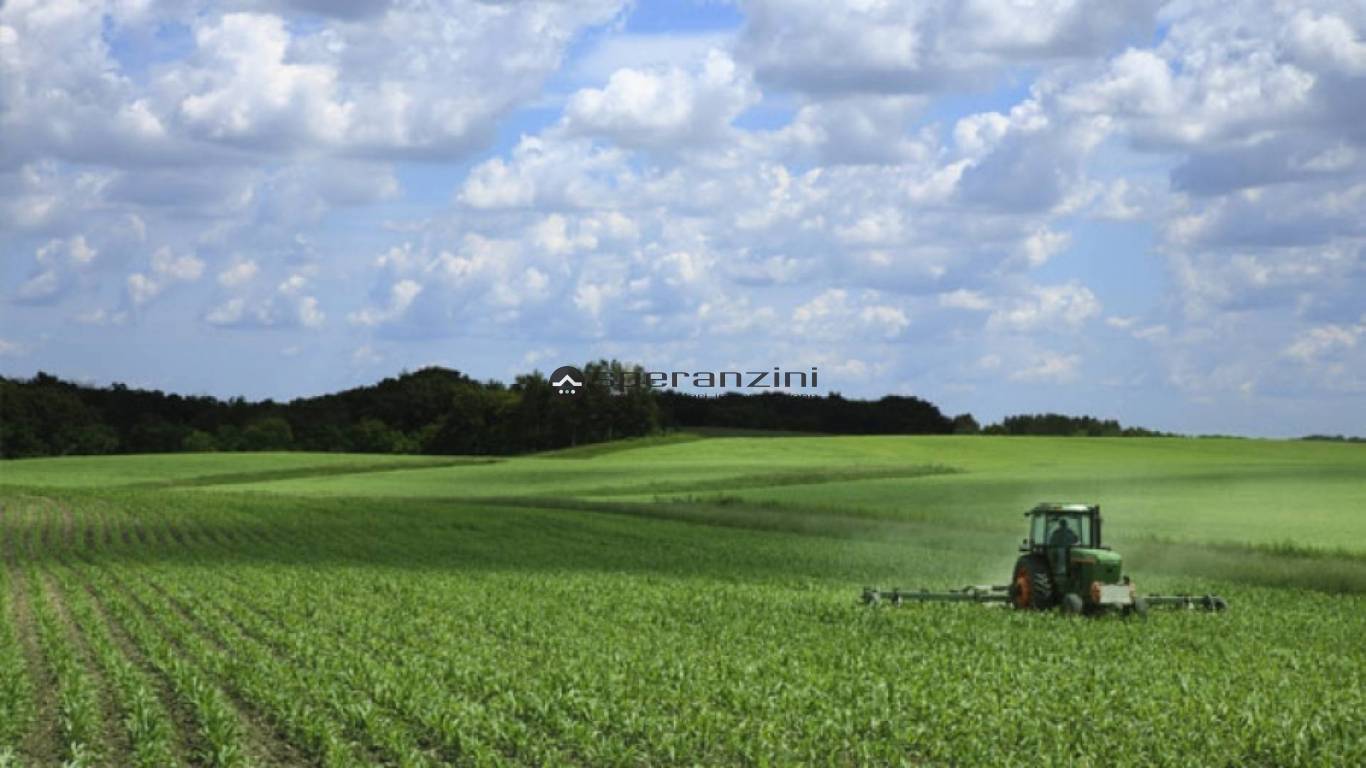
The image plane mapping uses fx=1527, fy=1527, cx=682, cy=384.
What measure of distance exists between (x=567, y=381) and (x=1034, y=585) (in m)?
117

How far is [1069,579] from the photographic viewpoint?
28578 millimetres

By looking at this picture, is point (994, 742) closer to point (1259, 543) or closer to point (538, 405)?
point (1259, 543)

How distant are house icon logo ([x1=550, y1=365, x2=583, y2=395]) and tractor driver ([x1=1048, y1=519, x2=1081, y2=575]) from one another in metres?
115

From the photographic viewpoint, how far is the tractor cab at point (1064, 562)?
91.4 ft

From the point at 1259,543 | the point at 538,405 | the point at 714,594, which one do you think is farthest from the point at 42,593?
the point at 538,405

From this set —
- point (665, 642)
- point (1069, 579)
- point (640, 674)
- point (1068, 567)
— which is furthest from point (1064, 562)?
point (640, 674)

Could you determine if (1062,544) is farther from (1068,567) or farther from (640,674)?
(640,674)

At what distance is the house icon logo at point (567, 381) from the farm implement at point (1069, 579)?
113454 millimetres

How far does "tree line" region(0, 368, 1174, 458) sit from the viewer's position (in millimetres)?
137375

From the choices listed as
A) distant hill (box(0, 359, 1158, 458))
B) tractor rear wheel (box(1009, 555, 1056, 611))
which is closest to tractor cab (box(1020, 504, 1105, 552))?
tractor rear wheel (box(1009, 555, 1056, 611))

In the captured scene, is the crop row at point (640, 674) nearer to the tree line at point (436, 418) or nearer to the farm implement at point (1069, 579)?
the farm implement at point (1069, 579)

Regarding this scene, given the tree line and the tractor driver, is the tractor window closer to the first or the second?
the tractor driver

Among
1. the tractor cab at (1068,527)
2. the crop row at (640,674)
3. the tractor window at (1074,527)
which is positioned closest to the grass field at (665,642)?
the crop row at (640,674)

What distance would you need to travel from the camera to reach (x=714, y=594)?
1272 inches
